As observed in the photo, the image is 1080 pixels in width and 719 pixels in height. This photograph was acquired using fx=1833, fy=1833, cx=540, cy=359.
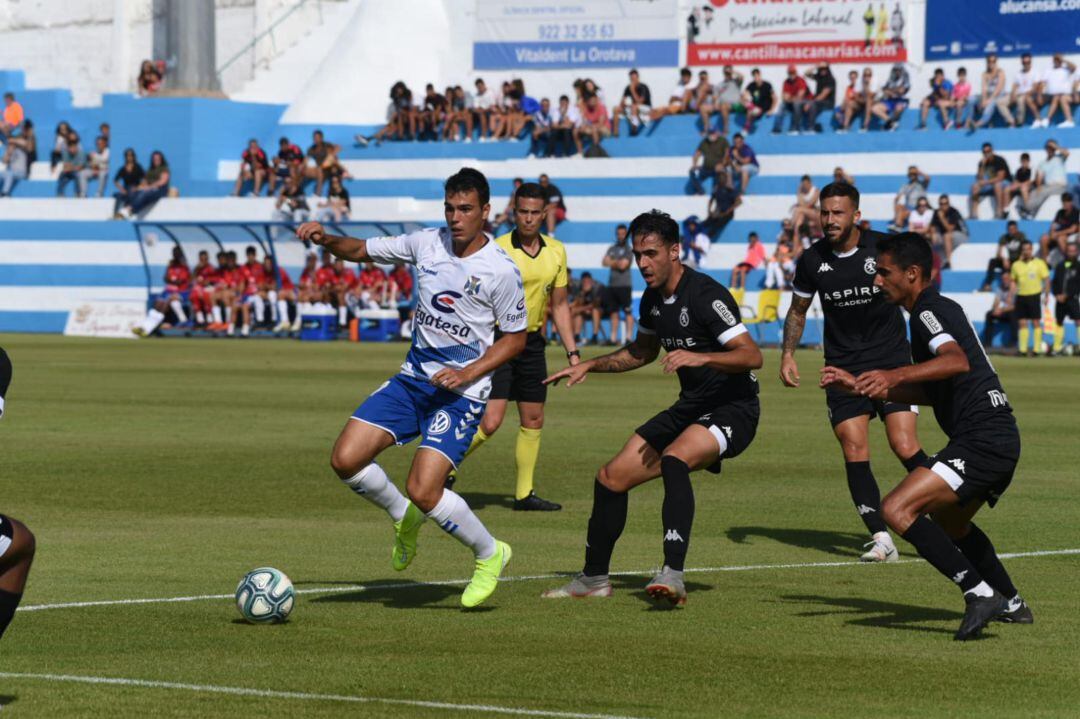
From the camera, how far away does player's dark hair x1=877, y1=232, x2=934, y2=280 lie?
878 cm

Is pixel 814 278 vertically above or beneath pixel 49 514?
above

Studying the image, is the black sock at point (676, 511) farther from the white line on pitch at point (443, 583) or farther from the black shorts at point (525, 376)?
the black shorts at point (525, 376)

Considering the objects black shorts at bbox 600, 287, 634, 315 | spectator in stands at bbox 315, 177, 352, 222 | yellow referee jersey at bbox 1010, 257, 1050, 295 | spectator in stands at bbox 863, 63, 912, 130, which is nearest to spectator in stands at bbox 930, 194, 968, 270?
yellow referee jersey at bbox 1010, 257, 1050, 295

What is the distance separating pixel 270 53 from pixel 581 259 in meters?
18.0

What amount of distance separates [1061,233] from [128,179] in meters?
25.3

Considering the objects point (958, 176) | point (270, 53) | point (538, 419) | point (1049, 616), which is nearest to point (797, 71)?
point (958, 176)

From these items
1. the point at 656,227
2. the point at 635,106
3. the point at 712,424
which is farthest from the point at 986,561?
the point at 635,106

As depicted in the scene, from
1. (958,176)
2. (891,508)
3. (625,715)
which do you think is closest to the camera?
(625,715)

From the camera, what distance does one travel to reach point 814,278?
1241cm

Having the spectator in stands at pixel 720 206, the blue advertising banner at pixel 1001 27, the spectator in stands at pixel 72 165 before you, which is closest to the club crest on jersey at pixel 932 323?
the spectator in stands at pixel 720 206

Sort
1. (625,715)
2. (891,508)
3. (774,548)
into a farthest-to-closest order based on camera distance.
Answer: (774,548), (891,508), (625,715)

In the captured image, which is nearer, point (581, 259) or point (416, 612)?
point (416, 612)

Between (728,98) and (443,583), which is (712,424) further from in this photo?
(728,98)

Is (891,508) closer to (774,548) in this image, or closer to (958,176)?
(774,548)
